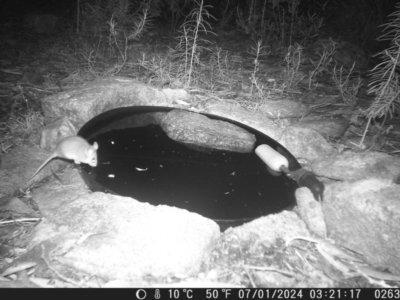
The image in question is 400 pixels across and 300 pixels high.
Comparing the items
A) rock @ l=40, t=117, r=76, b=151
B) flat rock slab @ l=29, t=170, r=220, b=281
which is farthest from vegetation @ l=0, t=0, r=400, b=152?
flat rock slab @ l=29, t=170, r=220, b=281

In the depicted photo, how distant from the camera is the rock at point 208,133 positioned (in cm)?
257

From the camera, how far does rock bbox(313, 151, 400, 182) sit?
77.3 inches

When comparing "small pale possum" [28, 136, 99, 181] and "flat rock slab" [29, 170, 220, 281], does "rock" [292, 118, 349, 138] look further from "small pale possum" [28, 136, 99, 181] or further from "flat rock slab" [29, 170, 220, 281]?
"small pale possum" [28, 136, 99, 181]

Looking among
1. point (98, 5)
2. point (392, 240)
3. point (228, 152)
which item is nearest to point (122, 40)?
point (98, 5)

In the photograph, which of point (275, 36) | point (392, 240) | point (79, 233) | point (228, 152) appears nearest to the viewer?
point (392, 240)

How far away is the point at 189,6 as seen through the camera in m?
7.52

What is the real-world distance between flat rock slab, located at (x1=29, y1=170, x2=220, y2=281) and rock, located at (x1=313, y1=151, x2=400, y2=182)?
1.17m

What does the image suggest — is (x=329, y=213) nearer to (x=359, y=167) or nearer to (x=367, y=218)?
(x=367, y=218)

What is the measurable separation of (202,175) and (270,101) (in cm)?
205

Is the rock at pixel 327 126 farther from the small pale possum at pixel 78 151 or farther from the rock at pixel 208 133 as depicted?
the small pale possum at pixel 78 151

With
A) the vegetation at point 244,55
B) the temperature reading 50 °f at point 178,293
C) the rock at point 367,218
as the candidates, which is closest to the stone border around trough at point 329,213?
the rock at point 367,218

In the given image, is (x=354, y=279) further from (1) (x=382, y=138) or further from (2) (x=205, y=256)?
(1) (x=382, y=138)

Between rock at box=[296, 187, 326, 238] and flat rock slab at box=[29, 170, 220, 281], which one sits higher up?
rock at box=[296, 187, 326, 238]

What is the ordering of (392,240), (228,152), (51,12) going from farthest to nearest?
(51,12)
(228,152)
(392,240)
